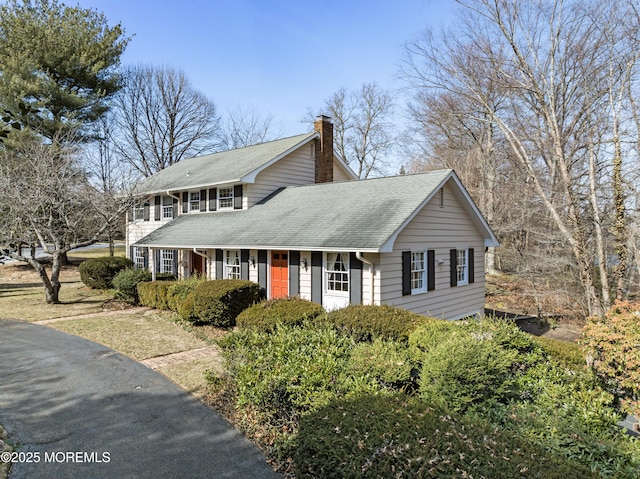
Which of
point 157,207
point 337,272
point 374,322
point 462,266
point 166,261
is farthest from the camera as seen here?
point 157,207

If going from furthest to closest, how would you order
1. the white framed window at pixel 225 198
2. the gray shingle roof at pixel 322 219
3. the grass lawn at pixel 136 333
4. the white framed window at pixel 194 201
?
the white framed window at pixel 194 201, the white framed window at pixel 225 198, the gray shingle roof at pixel 322 219, the grass lawn at pixel 136 333

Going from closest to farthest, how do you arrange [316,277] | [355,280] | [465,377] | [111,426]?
[465,377], [111,426], [355,280], [316,277]

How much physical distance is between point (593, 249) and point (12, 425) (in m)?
17.6

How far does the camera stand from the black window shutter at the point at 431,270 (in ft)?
42.5

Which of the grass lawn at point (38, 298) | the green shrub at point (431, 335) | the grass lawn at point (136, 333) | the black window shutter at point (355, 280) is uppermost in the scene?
the black window shutter at point (355, 280)

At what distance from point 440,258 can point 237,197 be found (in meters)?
9.06

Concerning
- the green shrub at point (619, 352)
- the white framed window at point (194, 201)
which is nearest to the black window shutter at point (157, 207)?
the white framed window at point (194, 201)

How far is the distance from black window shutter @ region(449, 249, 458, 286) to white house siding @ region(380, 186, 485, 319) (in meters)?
0.19

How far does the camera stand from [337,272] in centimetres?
1209

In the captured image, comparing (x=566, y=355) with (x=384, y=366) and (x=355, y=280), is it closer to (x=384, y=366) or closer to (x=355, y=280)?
(x=384, y=366)

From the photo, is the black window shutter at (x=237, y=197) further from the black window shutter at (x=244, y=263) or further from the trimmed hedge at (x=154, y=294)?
the trimmed hedge at (x=154, y=294)

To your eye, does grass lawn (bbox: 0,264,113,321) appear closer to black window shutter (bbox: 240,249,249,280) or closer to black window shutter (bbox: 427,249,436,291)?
black window shutter (bbox: 240,249,249,280)

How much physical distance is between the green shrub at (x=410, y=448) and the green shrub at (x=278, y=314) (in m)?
4.98

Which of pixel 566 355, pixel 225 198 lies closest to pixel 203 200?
pixel 225 198
